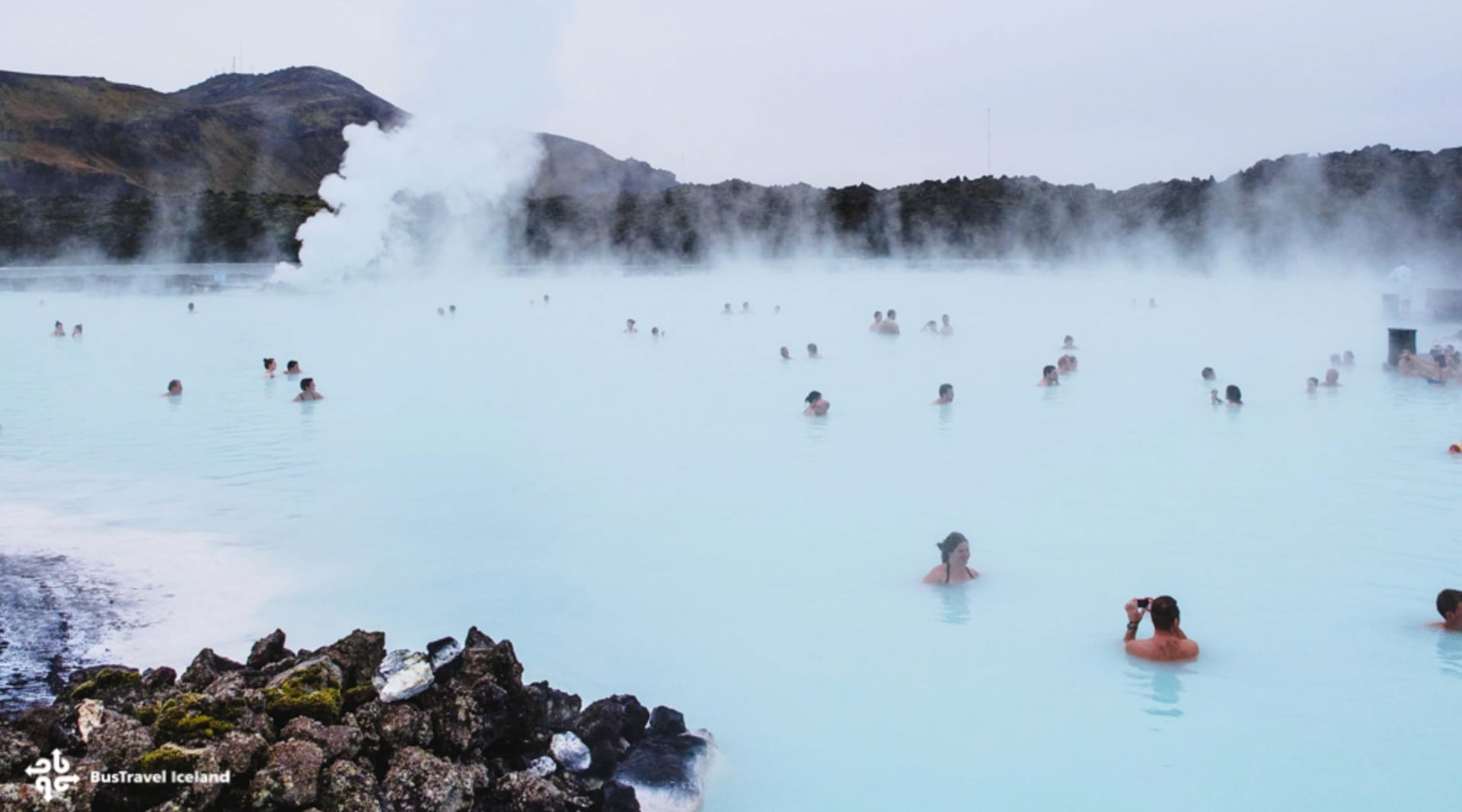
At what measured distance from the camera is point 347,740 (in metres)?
3.96

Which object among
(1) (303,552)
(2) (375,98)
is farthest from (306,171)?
(1) (303,552)

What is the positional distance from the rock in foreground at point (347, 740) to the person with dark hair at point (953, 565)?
2.48 m

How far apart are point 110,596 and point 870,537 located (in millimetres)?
4645

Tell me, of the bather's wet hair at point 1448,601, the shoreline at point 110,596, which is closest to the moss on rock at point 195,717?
the shoreline at point 110,596

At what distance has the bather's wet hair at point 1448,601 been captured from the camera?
5.96 metres

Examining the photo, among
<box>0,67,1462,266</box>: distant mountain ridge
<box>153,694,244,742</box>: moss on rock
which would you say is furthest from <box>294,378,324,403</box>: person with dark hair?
<box>0,67,1462,266</box>: distant mountain ridge

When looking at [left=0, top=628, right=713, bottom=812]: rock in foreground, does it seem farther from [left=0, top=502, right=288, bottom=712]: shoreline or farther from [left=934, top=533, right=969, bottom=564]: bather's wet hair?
[left=934, top=533, right=969, bottom=564]: bather's wet hair

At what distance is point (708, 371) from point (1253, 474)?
851 centimetres

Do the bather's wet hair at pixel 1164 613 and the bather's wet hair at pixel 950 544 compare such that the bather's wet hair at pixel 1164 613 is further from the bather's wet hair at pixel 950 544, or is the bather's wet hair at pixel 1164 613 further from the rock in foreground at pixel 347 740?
the rock in foreground at pixel 347 740

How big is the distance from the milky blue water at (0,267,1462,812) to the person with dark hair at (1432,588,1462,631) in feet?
0.79

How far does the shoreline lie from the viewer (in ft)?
18.4

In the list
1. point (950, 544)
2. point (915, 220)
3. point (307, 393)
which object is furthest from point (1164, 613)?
point (915, 220)

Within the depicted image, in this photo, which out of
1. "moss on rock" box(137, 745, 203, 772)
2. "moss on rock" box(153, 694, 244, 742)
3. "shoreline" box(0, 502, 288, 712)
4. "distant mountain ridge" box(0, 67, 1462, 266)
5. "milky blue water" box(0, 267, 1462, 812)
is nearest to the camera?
"moss on rock" box(137, 745, 203, 772)

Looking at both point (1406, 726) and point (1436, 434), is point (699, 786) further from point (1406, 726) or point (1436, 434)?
point (1436, 434)
